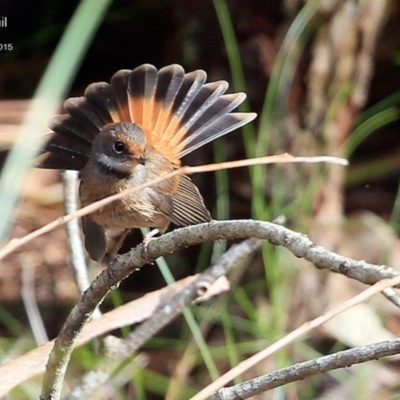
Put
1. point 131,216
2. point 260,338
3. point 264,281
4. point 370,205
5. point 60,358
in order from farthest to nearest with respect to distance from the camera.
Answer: point 370,205 < point 264,281 < point 260,338 < point 131,216 < point 60,358

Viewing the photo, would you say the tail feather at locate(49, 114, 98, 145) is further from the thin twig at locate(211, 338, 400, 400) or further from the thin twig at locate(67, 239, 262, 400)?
the thin twig at locate(211, 338, 400, 400)

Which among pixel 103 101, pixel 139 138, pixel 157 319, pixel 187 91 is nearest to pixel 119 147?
pixel 139 138

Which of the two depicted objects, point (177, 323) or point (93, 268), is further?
point (177, 323)

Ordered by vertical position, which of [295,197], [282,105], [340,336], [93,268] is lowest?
[340,336]

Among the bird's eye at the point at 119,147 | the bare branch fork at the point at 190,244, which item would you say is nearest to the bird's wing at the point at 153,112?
the bird's eye at the point at 119,147

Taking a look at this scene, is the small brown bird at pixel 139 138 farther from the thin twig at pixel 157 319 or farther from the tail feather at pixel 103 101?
the thin twig at pixel 157 319

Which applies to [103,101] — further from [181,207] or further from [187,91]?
[181,207]

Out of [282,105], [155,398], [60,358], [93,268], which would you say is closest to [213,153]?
[282,105]

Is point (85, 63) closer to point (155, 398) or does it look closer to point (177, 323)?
point (177, 323)
